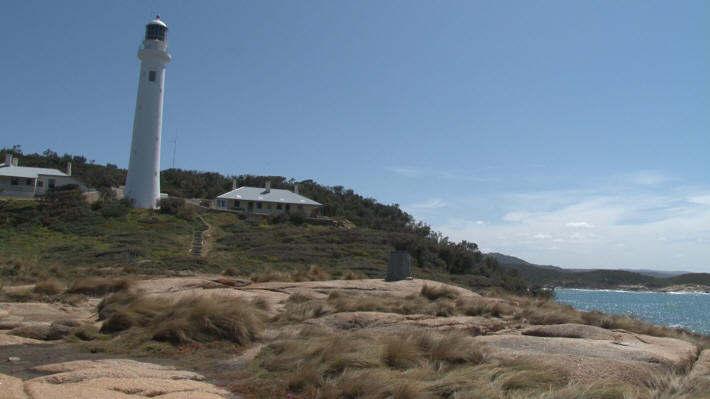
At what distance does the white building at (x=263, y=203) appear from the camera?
199ft

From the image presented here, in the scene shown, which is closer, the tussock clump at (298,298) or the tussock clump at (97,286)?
the tussock clump at (298,298)

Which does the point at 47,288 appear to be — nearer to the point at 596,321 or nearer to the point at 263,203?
the point at 596,321

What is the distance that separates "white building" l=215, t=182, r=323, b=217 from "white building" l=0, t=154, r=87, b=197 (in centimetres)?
1450

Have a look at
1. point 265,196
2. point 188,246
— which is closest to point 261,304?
point 188,246

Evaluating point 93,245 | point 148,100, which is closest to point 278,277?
point 93,245

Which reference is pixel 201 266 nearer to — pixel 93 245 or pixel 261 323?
pixel 93 245

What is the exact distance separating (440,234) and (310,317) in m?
43.7

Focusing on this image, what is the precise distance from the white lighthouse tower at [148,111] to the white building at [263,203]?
11155mm

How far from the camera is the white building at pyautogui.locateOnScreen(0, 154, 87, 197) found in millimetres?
54812

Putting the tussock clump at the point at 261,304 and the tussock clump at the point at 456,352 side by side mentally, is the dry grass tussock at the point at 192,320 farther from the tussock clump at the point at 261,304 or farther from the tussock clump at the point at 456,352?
the tussock clump at the point at 456,352

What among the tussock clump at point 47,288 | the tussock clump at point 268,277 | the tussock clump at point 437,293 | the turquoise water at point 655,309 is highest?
the tussock clump at point 268,277

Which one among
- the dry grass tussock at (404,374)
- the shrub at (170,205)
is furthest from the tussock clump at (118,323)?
the shrub at (170,205)

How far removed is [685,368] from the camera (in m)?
7.99

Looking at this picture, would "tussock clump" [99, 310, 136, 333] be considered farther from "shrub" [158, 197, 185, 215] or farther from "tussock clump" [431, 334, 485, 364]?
"shrub" [158, 197, 185, 215]
